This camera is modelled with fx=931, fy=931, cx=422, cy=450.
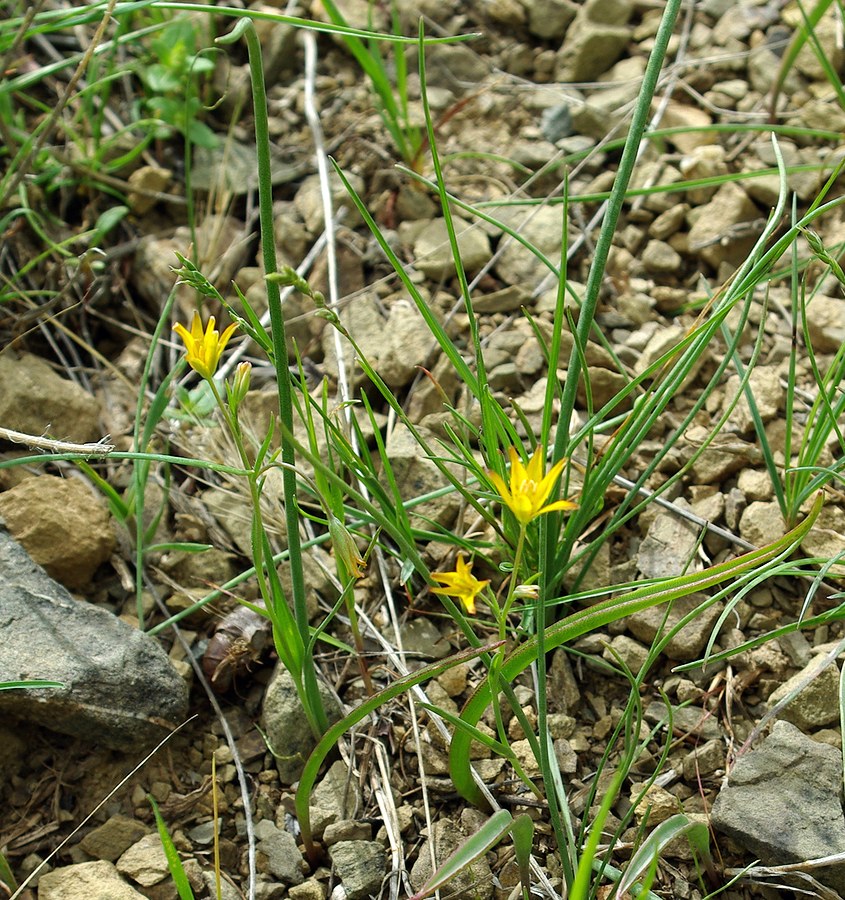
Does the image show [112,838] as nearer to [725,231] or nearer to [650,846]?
[650,846]

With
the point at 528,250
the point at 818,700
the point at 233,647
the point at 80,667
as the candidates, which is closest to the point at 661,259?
the point at 528,250

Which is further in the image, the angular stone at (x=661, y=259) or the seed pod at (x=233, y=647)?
the angular stone at (x=661, y=259)

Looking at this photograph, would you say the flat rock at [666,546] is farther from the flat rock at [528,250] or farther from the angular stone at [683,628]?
the flat rock at [528,250]

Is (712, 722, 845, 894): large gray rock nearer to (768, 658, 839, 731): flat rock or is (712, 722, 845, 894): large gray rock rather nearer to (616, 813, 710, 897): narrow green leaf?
(768, 658, 839, 731): flat rock

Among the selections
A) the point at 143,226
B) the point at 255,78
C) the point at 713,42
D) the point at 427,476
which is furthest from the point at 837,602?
the point at 143,226

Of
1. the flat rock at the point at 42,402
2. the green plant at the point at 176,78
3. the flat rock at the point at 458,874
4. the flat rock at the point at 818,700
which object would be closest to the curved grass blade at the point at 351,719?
the flat rock at the point at 458,874

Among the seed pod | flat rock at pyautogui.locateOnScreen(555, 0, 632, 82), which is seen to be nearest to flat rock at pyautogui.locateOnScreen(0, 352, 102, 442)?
the seed pod

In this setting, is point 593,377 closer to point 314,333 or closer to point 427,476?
point 427,476
